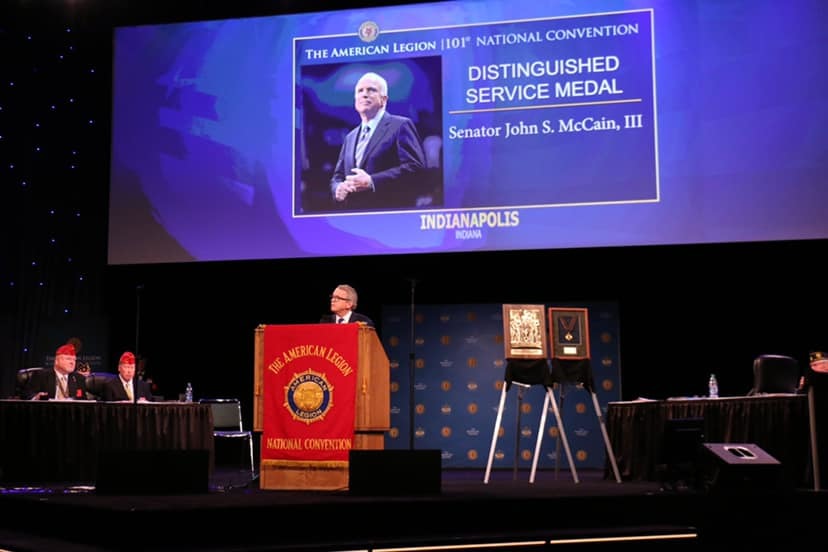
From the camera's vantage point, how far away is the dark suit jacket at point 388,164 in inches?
376

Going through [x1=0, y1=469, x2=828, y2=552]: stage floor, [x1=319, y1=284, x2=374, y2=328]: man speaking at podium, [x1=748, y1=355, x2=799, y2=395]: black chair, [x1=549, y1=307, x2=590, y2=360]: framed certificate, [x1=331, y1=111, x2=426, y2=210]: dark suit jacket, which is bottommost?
[x1=0, y1=469, x2=828, y2=552]: stage floor

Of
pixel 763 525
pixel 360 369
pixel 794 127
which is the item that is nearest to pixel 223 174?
pixel 360 369

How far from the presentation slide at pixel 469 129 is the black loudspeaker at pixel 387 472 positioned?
14.2ft

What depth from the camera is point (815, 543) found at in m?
5.36

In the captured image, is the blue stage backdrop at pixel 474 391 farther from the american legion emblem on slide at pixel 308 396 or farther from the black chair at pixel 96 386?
the american legion emblem on slide at pixel 308 396

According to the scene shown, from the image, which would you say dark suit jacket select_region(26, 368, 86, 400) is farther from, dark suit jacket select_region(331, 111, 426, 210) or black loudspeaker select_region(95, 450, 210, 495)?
black loudspeaker select_region(95, 450, 210, 495)

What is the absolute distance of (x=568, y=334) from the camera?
7543 millimetres

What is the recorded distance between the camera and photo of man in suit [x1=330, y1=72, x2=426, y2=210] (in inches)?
376

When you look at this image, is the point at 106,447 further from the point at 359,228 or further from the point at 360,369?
the point at 360,369

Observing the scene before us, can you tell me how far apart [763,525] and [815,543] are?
0.95ft

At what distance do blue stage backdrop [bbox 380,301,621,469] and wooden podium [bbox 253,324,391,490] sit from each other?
559 centimetres

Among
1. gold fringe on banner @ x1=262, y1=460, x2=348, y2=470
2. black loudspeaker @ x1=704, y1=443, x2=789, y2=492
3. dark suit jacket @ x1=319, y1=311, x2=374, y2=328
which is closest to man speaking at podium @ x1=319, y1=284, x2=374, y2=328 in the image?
dark suit jacket @ x1=319, y1=311, x2=374, y2=328

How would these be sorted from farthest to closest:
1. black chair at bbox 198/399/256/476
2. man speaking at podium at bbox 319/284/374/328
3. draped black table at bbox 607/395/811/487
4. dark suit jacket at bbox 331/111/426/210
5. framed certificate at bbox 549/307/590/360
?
1. black chair at bbox 198/399/256/476
2. dark suit jacket at bbox 331/111/426/210
3. framed certificate at bbox 549/307/590/360
4. draped black table at bbox 607/395/811/487
5. man speaking at podium at bbox 319/284/374/328

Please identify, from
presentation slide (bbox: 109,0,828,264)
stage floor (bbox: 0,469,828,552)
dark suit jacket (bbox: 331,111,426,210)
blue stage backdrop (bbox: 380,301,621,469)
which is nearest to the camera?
Answer: stage floor (bbox: 0,469,828,552)
